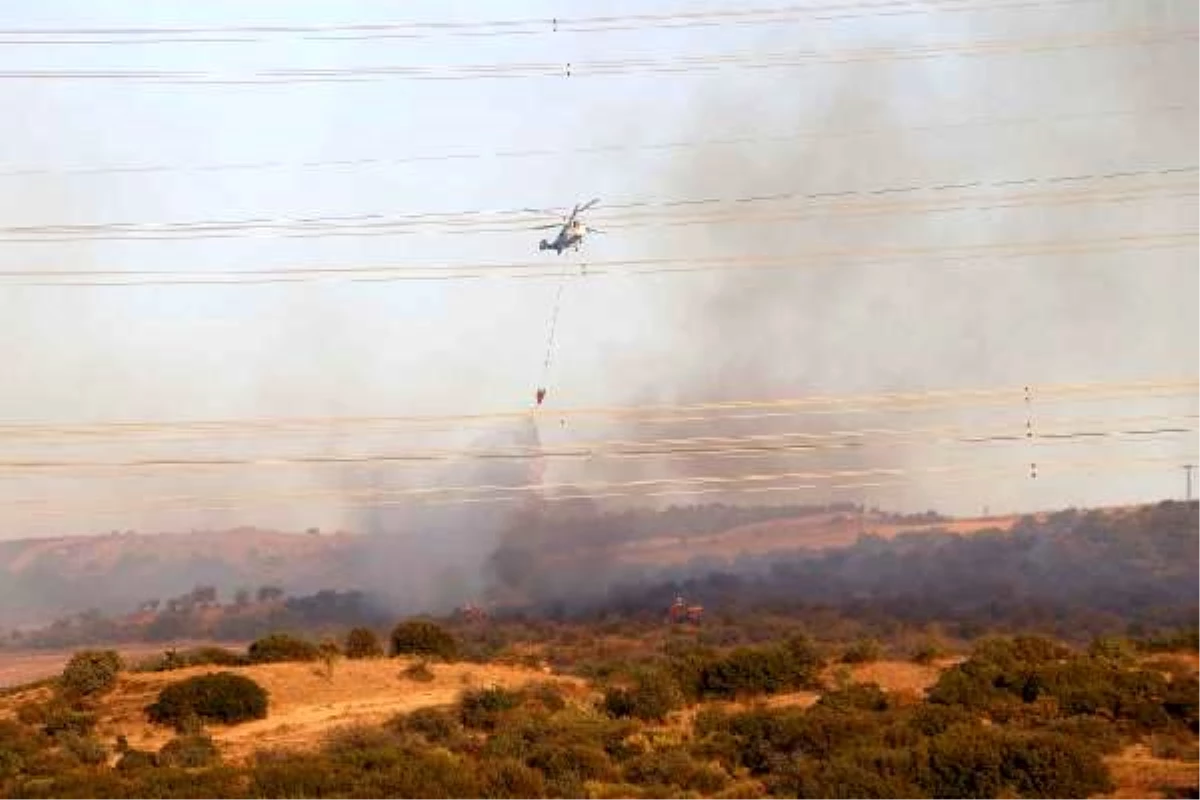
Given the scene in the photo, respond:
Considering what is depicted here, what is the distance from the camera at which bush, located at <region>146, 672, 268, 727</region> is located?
134ft

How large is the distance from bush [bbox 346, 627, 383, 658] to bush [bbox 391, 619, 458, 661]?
91 centimetres

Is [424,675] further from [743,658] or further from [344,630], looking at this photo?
[344,630]

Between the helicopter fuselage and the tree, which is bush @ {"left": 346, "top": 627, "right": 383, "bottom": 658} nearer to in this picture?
the helicopter fuselage

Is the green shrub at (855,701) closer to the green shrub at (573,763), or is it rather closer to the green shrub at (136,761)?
the green shrub at (573,763)

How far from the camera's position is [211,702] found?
41.1 meters

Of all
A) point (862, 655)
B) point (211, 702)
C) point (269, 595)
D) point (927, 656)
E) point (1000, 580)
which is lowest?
point (269, 595)

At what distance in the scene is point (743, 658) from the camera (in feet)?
139

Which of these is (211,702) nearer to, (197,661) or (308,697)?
(308,697)

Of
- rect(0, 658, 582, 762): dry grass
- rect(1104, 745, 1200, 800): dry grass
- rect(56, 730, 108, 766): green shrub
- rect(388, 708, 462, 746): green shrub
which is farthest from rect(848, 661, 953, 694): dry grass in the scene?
rect(56, 730, 108, 766): green shrub

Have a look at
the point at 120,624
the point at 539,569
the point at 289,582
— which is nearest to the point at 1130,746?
the point at 539,569

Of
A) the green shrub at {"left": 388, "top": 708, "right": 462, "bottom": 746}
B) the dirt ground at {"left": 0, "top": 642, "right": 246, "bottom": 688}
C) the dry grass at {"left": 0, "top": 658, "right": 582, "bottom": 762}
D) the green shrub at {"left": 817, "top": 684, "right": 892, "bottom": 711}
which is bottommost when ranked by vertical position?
the dirt ground at {"left": 0, "top": 642, "right": 246, "bottom": 688}

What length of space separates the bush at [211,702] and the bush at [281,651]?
305 inches

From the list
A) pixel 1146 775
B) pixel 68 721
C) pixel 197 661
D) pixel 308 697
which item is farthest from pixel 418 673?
pixel 1146 775

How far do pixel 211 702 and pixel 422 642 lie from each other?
1341 cm
